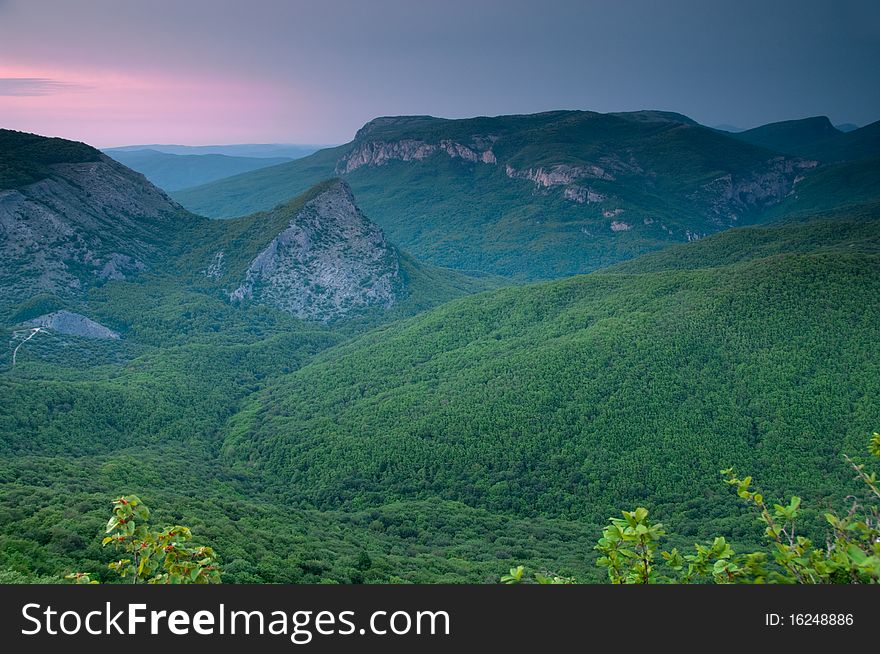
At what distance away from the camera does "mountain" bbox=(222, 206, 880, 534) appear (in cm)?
6631

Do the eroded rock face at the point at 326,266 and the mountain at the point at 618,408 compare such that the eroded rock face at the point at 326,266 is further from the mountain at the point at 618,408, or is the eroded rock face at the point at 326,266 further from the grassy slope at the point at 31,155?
the grassy slope at the point at 31,155

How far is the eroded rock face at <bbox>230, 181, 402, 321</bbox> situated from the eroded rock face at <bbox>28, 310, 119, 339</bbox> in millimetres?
36563

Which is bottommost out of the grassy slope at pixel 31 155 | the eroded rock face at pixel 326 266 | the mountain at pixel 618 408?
the mountain at pixel 618 408

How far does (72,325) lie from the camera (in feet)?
371

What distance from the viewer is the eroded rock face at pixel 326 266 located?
155 m

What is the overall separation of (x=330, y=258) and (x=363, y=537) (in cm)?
12399

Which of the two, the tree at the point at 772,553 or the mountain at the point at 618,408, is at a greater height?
the tree at the point at 772,553

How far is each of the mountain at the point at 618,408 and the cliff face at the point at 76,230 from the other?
227ft

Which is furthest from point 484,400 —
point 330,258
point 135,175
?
point 135,175

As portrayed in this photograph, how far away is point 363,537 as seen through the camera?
53812 millimetres

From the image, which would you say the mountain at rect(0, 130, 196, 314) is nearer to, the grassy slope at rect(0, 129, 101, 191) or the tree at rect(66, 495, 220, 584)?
the grassy slope at rect(0, 129, 101, 191)

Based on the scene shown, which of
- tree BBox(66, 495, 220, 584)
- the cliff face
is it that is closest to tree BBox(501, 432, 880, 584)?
tree BBox(66, 495, 220, 584)

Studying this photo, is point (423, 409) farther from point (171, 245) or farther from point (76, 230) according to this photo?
point (171, 245)

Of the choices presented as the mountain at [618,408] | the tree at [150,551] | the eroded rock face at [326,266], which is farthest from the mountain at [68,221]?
the tree at [150,551]
